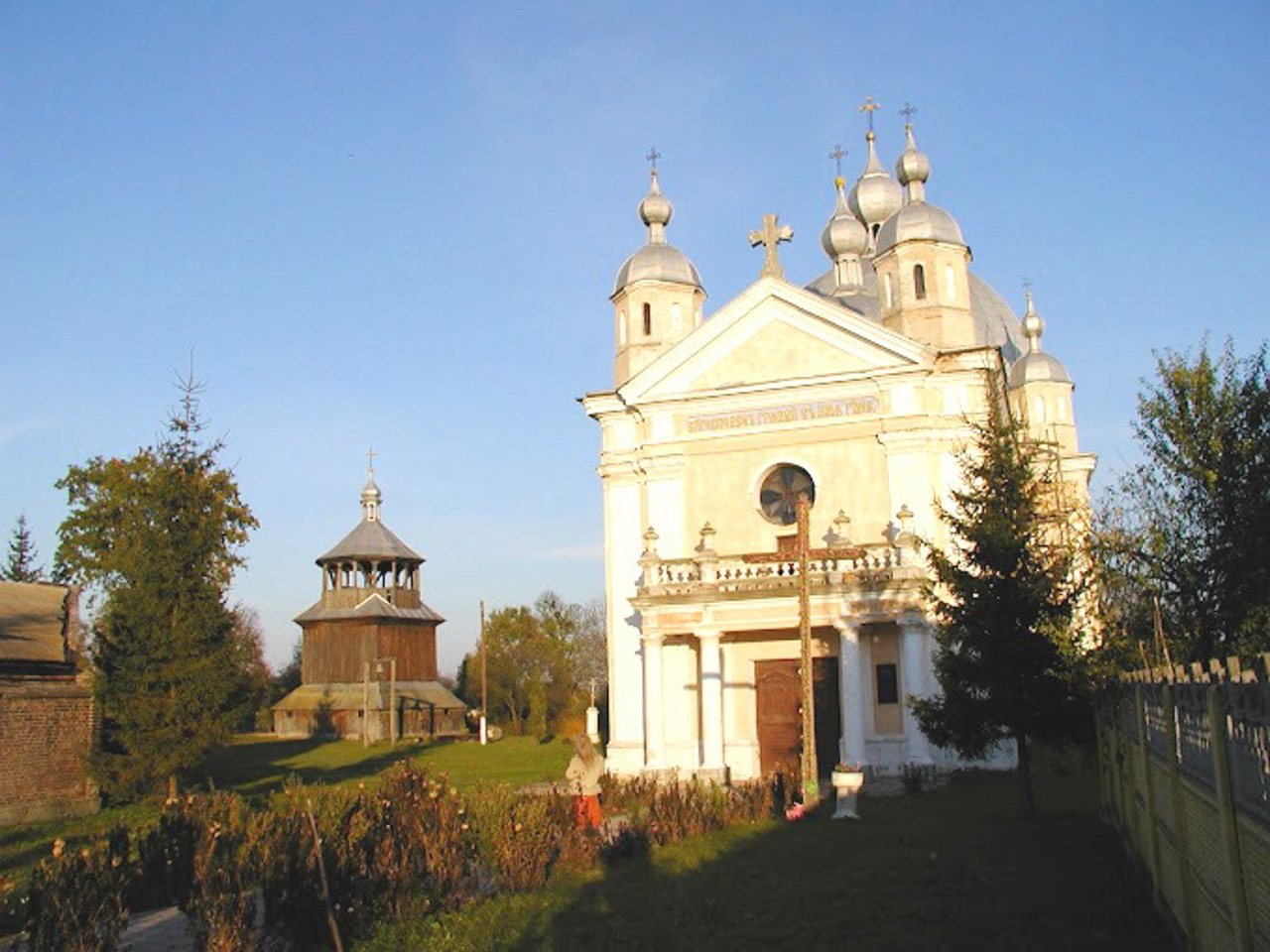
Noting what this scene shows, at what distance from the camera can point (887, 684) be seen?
24500 mm

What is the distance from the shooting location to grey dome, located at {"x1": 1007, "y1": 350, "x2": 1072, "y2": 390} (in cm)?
3950

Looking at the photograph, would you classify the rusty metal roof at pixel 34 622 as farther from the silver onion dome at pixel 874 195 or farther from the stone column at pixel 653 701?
the silver onion dome at pixel 874 195

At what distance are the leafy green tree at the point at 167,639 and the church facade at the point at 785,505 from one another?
8.38 metres

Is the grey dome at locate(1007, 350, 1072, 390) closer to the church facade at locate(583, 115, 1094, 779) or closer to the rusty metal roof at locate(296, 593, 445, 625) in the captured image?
the church facade at locate(583, 115, 1094, 779)

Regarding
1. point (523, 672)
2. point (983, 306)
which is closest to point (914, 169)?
point (983, 306)

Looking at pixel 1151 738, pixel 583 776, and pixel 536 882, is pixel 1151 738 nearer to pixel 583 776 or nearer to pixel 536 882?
pixel 536 882

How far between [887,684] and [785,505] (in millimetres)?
4585

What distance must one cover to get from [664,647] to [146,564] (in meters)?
10.7

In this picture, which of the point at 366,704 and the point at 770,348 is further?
the point at 366,704

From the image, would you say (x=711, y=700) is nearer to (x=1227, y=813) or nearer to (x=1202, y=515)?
(x=1202, y=515)

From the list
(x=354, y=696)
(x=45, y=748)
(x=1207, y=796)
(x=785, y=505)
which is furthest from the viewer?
(x=354, y=696)

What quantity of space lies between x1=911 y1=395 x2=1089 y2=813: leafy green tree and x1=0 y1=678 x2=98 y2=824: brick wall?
581 inches

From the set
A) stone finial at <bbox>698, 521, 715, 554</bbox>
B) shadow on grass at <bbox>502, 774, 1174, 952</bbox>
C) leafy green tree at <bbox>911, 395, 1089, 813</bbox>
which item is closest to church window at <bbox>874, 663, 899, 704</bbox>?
stone finial at <bbox>698, 521, 715, 554</bbox>

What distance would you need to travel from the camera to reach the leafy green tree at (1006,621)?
16984mm
